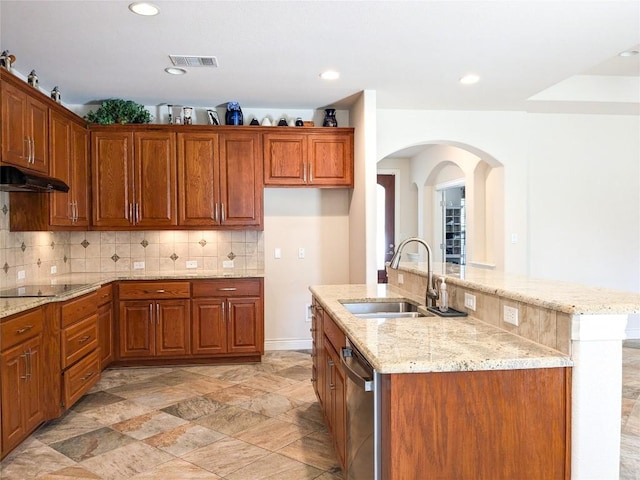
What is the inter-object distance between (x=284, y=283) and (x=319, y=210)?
0.88 meters

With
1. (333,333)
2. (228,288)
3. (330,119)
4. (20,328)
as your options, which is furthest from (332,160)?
(20,328)

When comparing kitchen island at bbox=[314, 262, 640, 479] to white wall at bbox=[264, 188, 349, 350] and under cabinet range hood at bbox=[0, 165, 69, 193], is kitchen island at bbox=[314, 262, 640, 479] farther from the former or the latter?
white wall at bbox=[264, 188, 349, 350]

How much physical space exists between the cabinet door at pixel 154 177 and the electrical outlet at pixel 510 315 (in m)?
3.37

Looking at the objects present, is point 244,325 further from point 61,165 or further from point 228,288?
point 61,165

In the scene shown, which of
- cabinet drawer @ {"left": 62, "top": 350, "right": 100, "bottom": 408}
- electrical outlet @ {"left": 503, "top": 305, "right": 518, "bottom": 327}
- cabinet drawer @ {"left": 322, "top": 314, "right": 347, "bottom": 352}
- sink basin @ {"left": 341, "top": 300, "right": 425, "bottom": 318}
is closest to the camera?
electrical outlet @ {"left": 503, "top": 305, "right": 518, "bottom": 327}

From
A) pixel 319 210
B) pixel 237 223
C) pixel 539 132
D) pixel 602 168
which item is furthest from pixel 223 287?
pixel 602 168

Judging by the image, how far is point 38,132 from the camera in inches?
134

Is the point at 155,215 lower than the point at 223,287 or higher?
higher

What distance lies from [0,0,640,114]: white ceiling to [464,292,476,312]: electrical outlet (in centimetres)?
164

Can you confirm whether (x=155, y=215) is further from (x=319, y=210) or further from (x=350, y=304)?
(x=350, y=304)

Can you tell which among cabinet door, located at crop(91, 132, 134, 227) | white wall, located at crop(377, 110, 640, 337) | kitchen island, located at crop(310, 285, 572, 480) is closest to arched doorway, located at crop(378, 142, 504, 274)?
white wall, located at crop(377, 110, 640, 337)

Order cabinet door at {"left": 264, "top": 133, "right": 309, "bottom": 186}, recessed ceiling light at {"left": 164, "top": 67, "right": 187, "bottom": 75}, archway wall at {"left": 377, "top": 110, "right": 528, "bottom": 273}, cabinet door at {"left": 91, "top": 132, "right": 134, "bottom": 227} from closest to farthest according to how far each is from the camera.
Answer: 1. recessed ceiling light at {"left": 164, "top": 67, "right": 187, "bottom": 75}
2. cabinet door at {"left": 91, "top": 132, "right": 134, "bottom": 227}
3. cabinet door at {"left": 264, "top": 133, "right": 309, "bottom": 186}
4. archway wall at {"left": 377, "top": 110, "right": 528, "bottom": 273}

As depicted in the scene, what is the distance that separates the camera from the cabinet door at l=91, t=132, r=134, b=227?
4332mm

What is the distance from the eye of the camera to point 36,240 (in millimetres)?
3945
